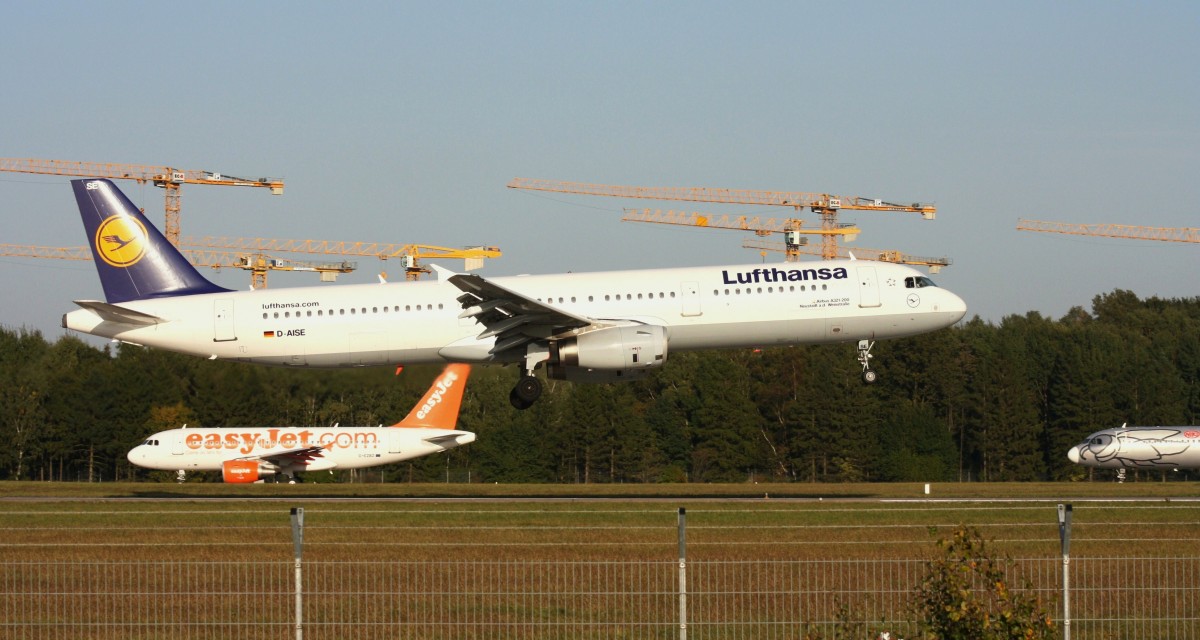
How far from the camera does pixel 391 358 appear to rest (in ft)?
123

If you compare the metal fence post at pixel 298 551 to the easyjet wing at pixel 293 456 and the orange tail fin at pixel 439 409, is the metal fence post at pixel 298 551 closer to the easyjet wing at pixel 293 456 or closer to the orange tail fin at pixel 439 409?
the orange tail fin at pixel 439 409

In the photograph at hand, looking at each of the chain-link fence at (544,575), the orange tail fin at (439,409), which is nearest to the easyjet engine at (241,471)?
the orange tail fin at (439,409)

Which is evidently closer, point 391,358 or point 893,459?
point 391,358

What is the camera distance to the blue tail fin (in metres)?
38.3

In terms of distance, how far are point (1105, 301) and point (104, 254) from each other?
133680 millimetres

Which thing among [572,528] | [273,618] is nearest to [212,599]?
[273,618]

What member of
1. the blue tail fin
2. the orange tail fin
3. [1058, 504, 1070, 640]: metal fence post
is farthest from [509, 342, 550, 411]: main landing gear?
[1058, 504, 1070, 640]: metal fence post

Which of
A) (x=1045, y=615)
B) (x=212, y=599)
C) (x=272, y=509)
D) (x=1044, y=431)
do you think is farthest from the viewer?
(x=1044, y=431)

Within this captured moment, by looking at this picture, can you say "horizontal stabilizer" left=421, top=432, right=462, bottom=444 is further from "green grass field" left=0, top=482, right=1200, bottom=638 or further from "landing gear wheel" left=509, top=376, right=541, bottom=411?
"landing gear wheel" left=509, top=376, right=541, bottom=411

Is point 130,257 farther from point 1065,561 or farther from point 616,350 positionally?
point 1065,561

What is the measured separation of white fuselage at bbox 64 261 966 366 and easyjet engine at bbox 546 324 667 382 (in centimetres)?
127

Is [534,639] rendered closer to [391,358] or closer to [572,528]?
[572,528]

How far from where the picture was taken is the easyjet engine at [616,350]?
34938mm

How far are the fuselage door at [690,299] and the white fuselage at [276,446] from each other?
62.3 feet
